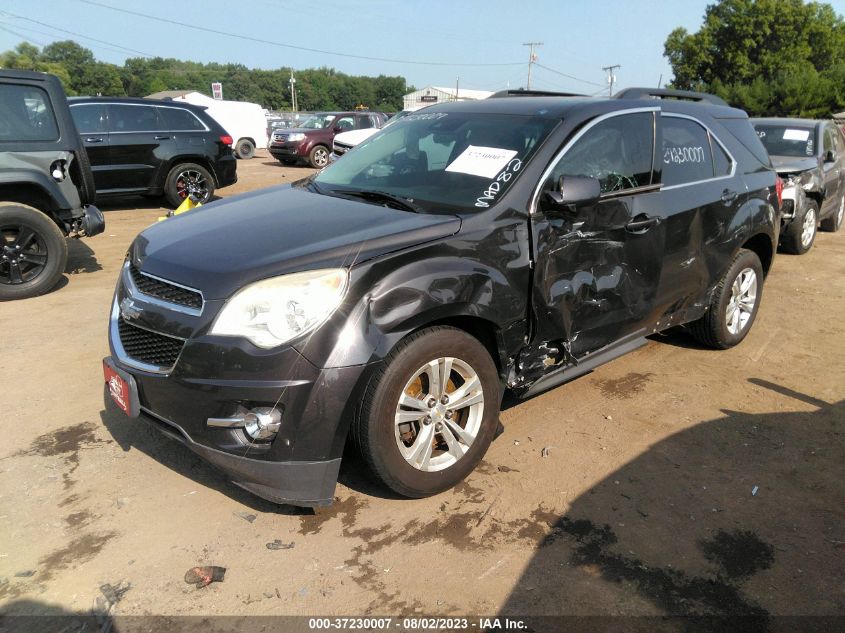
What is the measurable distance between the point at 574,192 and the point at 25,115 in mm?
5609

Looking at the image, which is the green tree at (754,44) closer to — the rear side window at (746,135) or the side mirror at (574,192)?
the rear side window at (746,135)

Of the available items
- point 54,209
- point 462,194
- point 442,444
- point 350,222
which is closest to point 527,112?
point 462,194

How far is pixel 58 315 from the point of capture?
224 inches

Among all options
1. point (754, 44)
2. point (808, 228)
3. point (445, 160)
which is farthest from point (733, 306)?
point (754, 44)

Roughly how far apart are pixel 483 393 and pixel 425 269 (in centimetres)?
72

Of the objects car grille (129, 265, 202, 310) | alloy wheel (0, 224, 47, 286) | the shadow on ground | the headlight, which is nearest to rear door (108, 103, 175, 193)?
alloy wheel (0, 224, 47, 286)

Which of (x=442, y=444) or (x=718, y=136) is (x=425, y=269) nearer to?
(x=442, y=444)

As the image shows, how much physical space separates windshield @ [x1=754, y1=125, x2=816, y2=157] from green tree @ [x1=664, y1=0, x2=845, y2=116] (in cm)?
3781

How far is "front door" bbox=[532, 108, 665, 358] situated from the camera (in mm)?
3344

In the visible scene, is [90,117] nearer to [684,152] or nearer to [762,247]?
[684,152]

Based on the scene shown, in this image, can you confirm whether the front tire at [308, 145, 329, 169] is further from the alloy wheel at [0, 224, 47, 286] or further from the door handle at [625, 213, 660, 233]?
the door handle at [625, 213, 660, 233]

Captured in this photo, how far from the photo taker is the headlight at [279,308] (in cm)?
260

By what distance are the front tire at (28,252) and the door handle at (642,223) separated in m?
5.34

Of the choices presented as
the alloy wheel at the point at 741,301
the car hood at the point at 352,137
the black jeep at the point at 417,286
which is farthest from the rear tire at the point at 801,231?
the car hood at the point at 352,137
